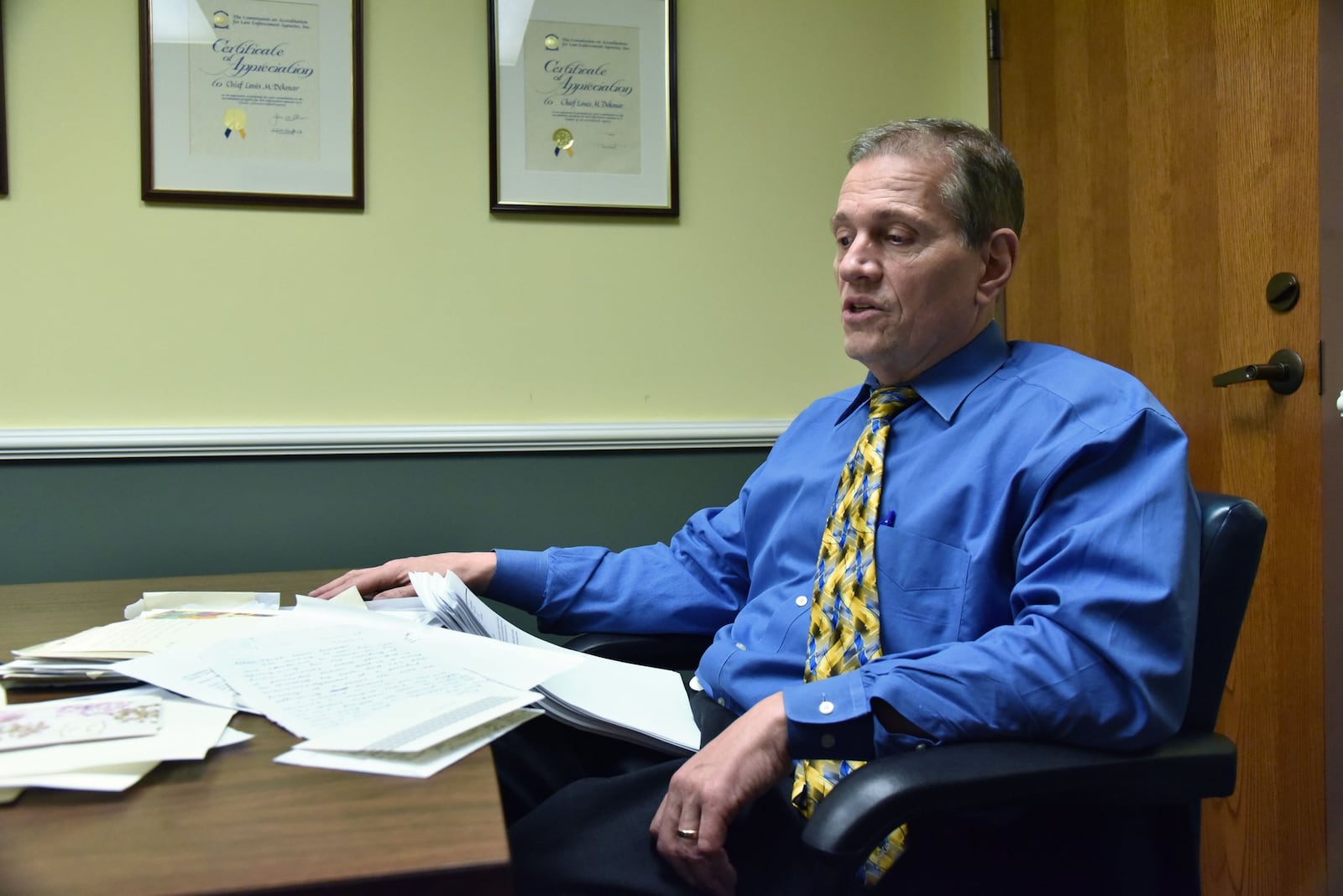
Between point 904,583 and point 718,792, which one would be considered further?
point 904,583

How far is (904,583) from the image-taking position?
1.06 meters

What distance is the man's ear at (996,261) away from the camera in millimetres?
1196

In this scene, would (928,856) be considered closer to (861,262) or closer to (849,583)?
(849,583)

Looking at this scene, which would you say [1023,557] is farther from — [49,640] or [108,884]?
[49,640]

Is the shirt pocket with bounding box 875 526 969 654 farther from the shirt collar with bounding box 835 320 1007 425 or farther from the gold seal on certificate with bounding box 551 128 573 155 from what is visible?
the gold seal on certificate with bounding box 551 128 573 155

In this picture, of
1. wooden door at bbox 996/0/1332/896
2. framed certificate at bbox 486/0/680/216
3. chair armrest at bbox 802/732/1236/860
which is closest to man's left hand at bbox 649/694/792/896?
chair armrest at bbox 802/732/1236/860

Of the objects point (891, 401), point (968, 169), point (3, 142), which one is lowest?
point (891, 401)

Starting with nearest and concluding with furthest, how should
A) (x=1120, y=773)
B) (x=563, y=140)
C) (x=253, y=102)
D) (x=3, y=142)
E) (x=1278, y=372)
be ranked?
(x=1120, y=773)
(x=1278, y=372)
(x=3, y=142)
(x=253, y=102)
(x=563, y=140)

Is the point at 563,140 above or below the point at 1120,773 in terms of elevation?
above

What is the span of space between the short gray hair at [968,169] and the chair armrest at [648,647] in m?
0.68

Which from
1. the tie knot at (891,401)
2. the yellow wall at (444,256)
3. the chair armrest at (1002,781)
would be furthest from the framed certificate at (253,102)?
the chair armrest at (1002,781)

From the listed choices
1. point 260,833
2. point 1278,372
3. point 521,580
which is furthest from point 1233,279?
point 260,833

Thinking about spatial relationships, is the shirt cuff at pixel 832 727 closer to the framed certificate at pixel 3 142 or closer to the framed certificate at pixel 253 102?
the framed certificate at pixel 253 102

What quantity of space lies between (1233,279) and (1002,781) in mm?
1011
